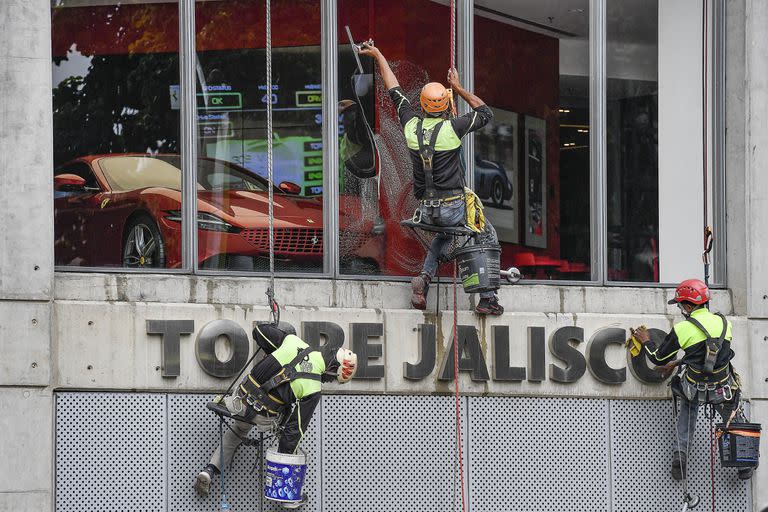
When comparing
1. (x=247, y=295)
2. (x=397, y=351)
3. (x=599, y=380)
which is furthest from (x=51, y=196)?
(x=599, y=380)

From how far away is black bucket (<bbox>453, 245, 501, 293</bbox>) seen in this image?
13.4 metres

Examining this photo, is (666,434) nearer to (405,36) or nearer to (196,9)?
(405,36)

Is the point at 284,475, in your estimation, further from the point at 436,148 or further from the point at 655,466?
the point at 655,466

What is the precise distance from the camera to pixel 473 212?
13586 mm

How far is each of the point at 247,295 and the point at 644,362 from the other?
3890 mm

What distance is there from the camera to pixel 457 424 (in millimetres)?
13688

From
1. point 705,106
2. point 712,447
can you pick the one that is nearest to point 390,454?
point 712,447

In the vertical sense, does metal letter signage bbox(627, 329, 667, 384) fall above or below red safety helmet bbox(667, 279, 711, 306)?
below

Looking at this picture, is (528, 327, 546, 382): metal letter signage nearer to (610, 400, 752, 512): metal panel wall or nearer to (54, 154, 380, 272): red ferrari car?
(610, 400, 752, 512): metal panel wall

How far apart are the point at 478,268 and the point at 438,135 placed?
4.24ft

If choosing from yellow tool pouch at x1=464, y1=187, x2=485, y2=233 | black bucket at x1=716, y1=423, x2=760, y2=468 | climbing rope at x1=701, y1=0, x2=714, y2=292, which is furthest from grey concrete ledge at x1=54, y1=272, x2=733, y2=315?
black bucket at x1=716, y1=423, x2=760, y2=468

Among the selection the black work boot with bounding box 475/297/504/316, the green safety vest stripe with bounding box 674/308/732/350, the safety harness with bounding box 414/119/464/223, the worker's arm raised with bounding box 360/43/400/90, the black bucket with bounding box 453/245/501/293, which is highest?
the worker's arm raised with bounding box 360/43/400/90

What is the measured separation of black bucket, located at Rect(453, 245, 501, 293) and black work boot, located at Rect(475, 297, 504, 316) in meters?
0.24

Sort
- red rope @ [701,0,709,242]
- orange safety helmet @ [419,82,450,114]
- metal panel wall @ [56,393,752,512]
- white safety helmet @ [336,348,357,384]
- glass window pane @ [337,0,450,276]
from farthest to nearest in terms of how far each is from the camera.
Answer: red rope @ [701,0,709,242]
glass window pane @ [337,0,450,276]
orange safety helmet @ [419,82,450,114]
metal panel wall @ [56,393,752,512]
white safety helmet @ [336,348,357,384]
